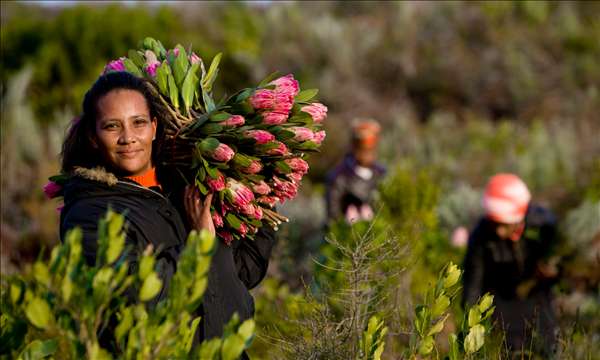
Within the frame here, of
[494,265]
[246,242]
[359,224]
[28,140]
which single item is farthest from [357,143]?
[28,140]

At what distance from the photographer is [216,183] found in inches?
67.3

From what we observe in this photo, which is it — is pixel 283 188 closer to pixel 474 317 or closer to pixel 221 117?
pixel 221 117

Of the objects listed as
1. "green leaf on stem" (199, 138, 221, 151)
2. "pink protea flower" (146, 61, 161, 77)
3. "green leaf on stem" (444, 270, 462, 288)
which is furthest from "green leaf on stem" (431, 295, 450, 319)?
"pink protea flower" (146, 61, 161, 77)

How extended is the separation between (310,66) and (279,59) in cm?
88

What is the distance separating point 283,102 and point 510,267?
239 cm

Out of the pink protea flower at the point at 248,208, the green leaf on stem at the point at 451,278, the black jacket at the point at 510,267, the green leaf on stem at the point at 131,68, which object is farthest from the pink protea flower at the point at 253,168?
the black jacket at the point at 510,267

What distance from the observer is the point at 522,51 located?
40.6 ft

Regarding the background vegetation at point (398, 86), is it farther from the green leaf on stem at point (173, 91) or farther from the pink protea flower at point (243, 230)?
the green leaf on stem at point (173, 91)

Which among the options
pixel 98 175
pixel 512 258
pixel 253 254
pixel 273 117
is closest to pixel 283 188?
pixel 273 117

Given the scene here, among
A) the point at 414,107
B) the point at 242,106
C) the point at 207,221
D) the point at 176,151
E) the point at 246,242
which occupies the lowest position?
the point at 414,107

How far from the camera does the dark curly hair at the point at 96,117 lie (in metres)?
1.80

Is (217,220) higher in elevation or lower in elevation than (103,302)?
lower

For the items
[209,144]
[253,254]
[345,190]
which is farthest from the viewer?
[345,190]

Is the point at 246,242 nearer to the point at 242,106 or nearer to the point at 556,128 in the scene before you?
the point at 242,106
